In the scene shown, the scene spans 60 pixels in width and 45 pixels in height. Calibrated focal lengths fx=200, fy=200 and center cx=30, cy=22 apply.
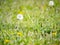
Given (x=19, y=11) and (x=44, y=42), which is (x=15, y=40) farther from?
(x=19, y=11)

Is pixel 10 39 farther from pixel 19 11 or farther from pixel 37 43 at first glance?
pixel 19 11

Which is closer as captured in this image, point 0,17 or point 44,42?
point 44,42

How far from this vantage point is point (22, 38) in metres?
4.08

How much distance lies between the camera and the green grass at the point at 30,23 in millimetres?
4062

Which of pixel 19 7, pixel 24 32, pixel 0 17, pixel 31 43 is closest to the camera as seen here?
pixel 31 43

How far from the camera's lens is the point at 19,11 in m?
4.93

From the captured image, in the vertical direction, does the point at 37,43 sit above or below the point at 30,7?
below

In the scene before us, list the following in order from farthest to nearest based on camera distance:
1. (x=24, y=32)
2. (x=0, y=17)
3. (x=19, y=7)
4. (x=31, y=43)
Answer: (x=19, y=7)
(x=0, y=17)
(x=24, y=32)
(x=31, y=43)

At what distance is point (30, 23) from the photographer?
14.8 feet

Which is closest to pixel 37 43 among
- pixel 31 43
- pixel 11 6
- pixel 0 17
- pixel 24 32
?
pixel 31 43

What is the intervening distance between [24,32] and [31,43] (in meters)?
0.39

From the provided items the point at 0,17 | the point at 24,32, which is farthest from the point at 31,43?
the point at 0,17

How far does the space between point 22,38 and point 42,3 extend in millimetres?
1513

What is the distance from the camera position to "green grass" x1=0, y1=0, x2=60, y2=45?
4.06 metres
